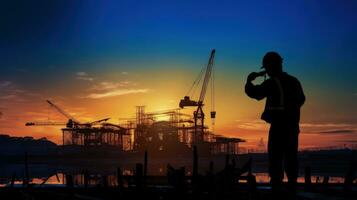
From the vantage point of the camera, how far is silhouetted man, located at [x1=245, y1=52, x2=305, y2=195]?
5.76 meters

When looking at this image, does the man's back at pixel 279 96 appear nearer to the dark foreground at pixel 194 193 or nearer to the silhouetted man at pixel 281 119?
the silhouetted man at pixel 281 119

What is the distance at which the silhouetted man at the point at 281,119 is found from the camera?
5.76 meters

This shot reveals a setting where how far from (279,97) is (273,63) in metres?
0.54

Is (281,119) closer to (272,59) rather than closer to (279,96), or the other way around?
(279,96)

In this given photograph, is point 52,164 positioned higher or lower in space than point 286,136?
lower

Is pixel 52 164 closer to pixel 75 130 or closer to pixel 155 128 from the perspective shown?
pixel 75 130

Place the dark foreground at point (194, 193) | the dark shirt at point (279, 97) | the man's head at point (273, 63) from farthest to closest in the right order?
1. the dark foreground at point (194, 193)
2. the man's head at point (273, 63)
3. the dark shirt at point (279, 97)

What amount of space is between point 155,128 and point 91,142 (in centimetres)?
2402

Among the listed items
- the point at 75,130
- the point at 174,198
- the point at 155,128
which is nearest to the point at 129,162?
the point at 155,128

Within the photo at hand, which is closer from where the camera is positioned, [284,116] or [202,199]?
[284,116]

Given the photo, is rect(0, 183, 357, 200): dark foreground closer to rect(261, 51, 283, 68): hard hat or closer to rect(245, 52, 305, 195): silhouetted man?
rect(245, 52, 305, 195): silhouetted man

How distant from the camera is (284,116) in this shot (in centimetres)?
575

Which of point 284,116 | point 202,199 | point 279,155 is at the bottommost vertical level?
point 202,199

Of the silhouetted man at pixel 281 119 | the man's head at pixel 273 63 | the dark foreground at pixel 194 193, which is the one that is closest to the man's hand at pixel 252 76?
the silhouetted man at pixel 281 119
